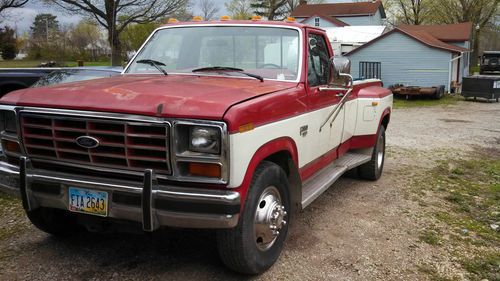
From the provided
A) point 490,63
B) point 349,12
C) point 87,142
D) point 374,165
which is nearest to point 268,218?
point 87,142

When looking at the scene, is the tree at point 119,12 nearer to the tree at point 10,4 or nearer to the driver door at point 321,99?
the tree at point 10,4

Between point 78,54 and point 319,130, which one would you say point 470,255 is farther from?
point 78,54

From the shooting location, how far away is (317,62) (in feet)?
16.0

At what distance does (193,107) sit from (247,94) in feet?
1.93

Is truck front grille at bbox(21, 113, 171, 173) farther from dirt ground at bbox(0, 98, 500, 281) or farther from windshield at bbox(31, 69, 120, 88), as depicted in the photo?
windshield at bbox(31, 69, 120, 88)

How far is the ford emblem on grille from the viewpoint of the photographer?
3218 mm

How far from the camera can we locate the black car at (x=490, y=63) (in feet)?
132

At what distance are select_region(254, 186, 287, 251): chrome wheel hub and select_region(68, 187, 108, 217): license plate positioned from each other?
3.62 feet

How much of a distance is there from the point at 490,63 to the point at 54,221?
43.4 metres

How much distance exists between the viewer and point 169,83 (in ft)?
12.6

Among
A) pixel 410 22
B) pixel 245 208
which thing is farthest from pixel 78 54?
pixel 245 208

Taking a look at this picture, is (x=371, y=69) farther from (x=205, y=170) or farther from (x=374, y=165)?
(x=205, y=170)

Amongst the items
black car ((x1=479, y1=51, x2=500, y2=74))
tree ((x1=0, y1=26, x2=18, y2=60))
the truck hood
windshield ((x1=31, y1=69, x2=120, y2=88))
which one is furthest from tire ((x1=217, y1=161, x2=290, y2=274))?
black car ((x1=479, y1=51, x2=500, y2=74))

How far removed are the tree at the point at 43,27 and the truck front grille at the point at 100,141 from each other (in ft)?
160
